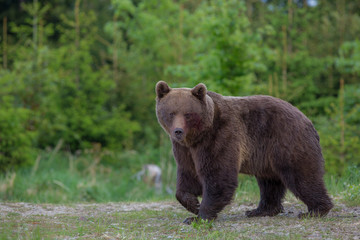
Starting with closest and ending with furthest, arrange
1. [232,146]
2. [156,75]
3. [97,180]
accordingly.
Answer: [232,146] → [97,180] → [156,75]

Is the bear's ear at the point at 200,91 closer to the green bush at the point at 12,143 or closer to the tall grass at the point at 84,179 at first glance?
the tall grass at the point at 84,179

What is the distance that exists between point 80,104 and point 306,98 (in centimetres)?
681

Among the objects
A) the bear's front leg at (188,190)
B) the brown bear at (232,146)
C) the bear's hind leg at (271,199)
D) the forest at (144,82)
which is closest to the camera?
the brown bear at (232,146)

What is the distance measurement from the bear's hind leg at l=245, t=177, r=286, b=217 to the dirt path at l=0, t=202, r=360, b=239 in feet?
0.47

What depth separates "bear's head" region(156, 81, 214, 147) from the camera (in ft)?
17.6

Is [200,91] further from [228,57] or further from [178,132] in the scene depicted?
[228,57]

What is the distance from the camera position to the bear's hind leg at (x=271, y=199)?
621cm

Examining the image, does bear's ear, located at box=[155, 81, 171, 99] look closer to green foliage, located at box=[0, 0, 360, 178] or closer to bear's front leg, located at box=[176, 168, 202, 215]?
bear's front leg, located at box=[176, 168, 202, 215]

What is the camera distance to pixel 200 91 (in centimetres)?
546

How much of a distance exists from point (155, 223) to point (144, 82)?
11.6 meters

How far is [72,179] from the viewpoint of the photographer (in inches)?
436

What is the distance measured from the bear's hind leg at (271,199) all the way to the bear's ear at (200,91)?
5.13 feet

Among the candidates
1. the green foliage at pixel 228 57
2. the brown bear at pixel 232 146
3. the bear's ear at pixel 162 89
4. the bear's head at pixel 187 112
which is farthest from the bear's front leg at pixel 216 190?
the green foliage at pixel 228 57

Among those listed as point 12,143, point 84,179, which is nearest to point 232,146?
point 84,179
